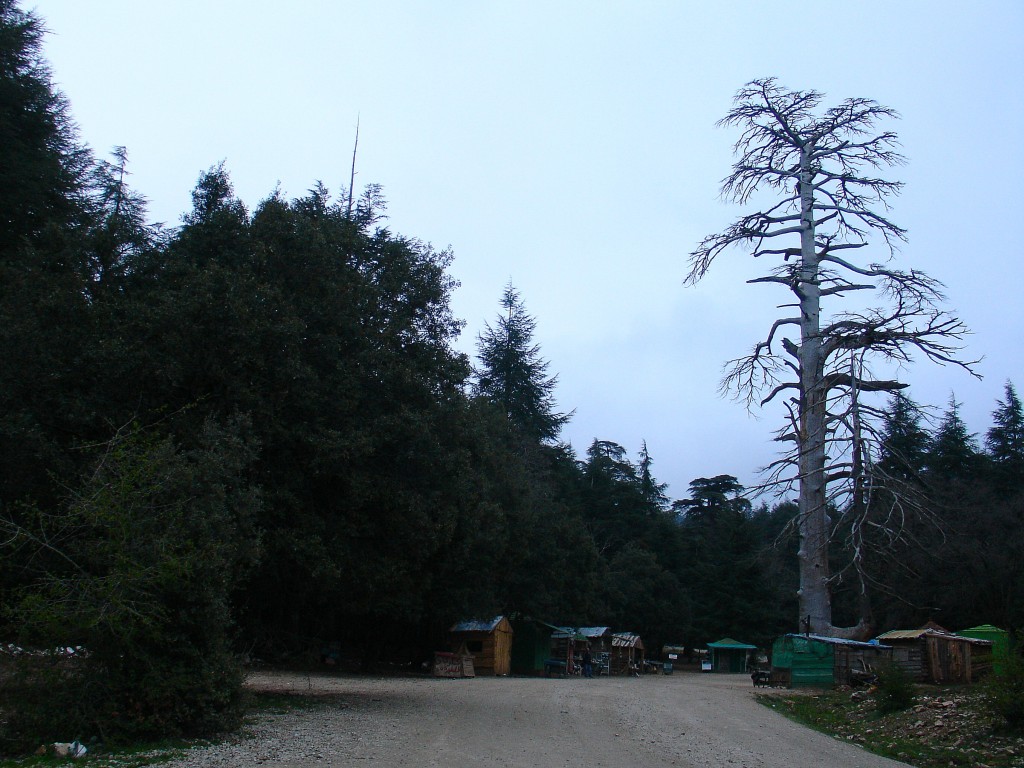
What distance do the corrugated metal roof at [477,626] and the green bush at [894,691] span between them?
2166cm

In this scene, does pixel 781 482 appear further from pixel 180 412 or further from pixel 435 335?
pixel 180 412

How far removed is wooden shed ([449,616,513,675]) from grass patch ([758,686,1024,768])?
18777 millimetres

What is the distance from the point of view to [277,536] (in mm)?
14617

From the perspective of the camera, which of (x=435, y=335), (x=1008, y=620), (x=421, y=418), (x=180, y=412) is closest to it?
(x=180, y=412)

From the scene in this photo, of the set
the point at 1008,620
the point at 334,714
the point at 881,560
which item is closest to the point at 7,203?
the point at 334,714

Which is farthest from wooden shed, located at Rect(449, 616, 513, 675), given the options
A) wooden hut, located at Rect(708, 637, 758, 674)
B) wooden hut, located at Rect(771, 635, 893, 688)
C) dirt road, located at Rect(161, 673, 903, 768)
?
wooden hut, located at Rect(708, 637, 758, 674)

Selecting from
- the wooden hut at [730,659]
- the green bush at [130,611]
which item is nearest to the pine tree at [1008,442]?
the wooden hut at [730,659]

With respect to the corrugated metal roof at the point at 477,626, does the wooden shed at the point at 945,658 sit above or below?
above

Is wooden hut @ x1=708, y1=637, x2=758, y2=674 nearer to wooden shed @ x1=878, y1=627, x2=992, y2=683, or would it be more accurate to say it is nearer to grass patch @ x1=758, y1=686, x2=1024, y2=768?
wooden shed @ x1=878, y1=627, x2=992, y2=683

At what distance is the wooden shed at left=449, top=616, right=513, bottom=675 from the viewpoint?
1384 inches

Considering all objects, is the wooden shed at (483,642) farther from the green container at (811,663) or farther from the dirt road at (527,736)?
the dirt road at (527,736)

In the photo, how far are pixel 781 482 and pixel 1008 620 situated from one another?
79.6ft

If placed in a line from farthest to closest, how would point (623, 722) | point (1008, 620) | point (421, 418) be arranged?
point (1008, 620) < point (421, 418) < point (623, 722)

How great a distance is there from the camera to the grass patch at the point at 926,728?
10.6 meters
